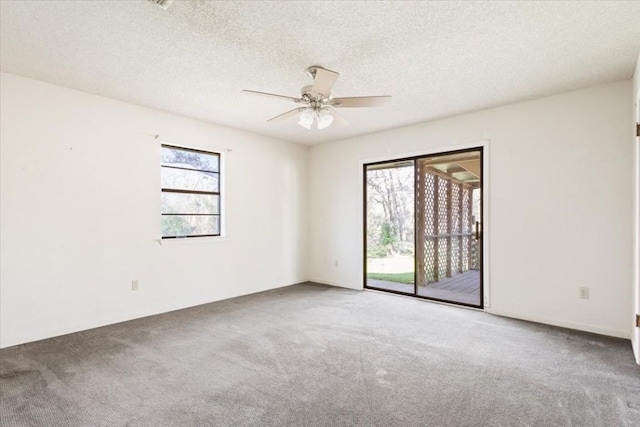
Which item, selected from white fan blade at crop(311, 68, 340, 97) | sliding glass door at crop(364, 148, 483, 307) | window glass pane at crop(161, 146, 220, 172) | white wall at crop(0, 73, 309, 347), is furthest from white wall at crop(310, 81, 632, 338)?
white wall at crop(0, 73, 309, 347)

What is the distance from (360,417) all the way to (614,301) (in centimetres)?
294

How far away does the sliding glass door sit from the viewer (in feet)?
16.1

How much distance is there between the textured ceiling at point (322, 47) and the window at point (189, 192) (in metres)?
0.90

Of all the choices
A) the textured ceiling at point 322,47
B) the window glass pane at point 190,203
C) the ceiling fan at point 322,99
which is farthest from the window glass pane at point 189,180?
the ceiling fan at point 322,99

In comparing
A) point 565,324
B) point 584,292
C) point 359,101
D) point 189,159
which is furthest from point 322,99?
point 565,324

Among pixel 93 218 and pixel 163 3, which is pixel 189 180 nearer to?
pixel 93 218

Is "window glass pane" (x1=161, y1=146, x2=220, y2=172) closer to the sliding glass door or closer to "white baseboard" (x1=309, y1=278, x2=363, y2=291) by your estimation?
the sliding glass door

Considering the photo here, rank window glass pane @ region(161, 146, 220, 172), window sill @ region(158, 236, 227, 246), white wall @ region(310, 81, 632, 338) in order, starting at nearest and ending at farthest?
white wall @ region(310, 81, 632, 338) < window sill @ region(158, 236, 227, 246) < window glass pane @ region(161, 146, 220, 172)

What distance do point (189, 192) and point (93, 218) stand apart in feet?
3.86

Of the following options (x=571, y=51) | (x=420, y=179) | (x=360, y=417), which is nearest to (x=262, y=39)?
(x=571, y=51)

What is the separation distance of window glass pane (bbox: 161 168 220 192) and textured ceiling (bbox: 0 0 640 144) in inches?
38.2

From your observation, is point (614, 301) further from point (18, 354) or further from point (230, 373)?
point (18, 354)

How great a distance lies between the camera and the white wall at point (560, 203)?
3.19 meters

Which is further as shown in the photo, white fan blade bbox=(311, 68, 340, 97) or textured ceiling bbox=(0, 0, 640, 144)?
white fan blade bbox=(311, 68, 340, 97)
